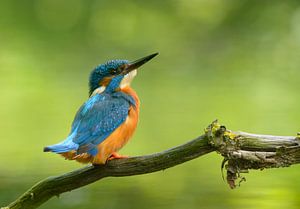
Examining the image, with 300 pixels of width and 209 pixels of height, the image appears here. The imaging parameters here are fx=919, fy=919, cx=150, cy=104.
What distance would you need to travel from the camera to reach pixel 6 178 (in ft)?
20.8

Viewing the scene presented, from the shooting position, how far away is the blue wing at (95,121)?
12.7 ft

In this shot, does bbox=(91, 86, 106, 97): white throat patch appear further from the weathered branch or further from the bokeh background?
the bokeh background

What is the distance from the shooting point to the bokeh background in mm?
5929

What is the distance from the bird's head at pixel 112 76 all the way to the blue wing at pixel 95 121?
0.37ft

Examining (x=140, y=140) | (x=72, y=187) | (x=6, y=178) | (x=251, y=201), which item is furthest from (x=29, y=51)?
(x=72, y=187)

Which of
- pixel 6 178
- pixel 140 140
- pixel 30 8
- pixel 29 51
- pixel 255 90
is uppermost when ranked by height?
pixel 30 8

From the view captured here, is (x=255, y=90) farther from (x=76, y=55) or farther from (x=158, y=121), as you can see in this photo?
(x=76, y=55)

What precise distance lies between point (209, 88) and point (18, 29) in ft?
8.45

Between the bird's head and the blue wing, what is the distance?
0.11 meters

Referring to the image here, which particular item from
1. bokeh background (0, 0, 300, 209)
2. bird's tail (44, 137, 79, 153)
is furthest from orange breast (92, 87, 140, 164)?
bokeh background (0, 0, 300, 209)

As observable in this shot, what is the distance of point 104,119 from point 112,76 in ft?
1.17

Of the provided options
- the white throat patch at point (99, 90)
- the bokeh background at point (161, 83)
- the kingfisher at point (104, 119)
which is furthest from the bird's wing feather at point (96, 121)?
the bokeh background at point (161, 83)

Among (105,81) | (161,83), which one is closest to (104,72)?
(105,81)

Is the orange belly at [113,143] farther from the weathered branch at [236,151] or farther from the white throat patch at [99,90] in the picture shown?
the weathered branch at [236,151]
